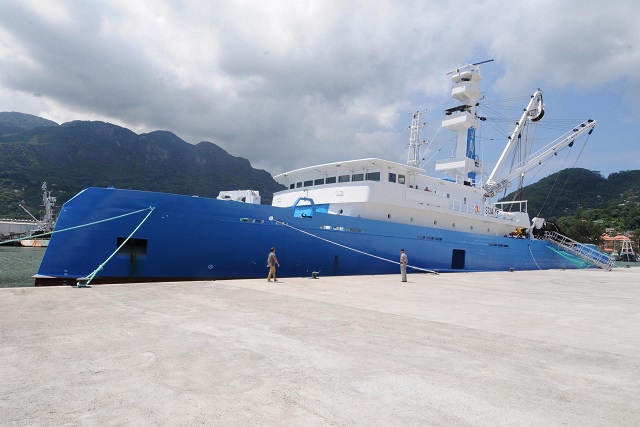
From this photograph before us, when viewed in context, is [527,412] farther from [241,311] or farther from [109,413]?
[241,311]

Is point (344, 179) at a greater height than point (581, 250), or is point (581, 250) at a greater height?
point (344, 179)

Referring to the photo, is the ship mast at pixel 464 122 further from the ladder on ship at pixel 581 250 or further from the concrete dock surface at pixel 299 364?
the concrete dock surface at pixel 299 364

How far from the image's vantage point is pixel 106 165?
110 meters

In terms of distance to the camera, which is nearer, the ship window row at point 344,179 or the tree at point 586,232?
the ship window row at point 344,179

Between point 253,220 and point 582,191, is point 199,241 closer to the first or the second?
point 253,220

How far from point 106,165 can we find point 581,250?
116788mm

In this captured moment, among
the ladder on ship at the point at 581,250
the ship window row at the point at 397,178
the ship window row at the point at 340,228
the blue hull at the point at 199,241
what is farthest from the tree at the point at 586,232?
the ship window row at the point at 340,228

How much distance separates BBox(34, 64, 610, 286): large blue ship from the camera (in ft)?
34.4

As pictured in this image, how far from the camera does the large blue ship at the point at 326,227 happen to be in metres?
10.5

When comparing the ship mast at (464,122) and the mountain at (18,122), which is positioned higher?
the mountain at (18,122)

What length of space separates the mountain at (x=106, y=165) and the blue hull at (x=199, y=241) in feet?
205

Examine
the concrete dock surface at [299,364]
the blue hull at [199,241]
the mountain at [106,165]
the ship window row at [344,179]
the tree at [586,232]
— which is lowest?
the concrete dock surface at [299,364]

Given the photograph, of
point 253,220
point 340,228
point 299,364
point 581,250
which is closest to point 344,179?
point 340,228

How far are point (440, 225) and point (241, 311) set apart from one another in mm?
14819
